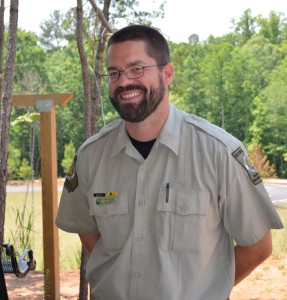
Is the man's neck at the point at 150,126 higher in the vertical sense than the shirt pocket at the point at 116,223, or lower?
higher

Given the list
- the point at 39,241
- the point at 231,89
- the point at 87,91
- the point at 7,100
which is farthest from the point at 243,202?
the point at 231,89

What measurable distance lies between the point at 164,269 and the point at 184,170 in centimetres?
25

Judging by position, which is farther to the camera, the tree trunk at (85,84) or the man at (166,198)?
the tree trunk at (85,84)

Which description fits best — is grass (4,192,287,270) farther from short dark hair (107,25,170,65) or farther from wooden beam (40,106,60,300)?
short dark hair (107,25,170,65)

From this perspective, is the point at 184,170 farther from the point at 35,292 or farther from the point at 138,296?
the point at 35,292

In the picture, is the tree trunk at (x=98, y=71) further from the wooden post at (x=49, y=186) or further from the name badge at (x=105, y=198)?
the name badge at (x=105, y=198)

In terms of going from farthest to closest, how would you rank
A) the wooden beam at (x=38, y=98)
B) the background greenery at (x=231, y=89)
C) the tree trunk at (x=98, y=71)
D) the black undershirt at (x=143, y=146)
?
1. the background greenery at (x=231, y=89)
2. the wooden beam at (x=38, y=98)
3. the tree trunk at (x=98, y=71)
4. the black undershirt at (x=143, y=146)

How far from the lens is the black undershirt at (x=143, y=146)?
4.97ft

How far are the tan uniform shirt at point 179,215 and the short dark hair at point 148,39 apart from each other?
0.15 m

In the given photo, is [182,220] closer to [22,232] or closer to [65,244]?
[22,232]

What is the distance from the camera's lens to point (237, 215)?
144cm

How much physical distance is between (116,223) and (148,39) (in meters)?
0.48

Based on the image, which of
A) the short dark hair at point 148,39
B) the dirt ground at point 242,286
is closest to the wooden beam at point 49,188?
the dirt ground at point 242,286

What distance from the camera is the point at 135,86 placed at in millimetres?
1431
